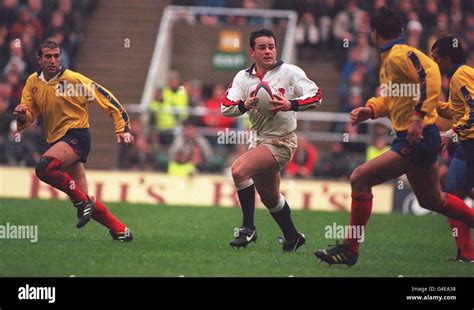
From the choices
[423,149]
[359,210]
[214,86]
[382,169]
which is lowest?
[359,210]

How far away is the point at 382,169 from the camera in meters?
10.4

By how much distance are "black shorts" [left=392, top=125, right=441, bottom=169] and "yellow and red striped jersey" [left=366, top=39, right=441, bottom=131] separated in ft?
0.35

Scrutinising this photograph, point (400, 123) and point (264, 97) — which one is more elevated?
point (264, 97)

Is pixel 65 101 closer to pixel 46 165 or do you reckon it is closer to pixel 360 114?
pixel 46 165

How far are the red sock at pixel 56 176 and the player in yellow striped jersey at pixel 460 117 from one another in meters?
4.30

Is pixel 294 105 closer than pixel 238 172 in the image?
Yes

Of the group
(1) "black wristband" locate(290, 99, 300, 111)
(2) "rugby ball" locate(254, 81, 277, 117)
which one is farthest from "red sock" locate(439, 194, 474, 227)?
(2) "rugby ball" locate(254, 81, 277, 117)

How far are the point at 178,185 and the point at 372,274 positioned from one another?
12018 mm

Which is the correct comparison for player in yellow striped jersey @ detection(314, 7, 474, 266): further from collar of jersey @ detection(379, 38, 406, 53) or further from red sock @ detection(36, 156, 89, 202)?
red sock @ detection(36, 156, 89, 202)

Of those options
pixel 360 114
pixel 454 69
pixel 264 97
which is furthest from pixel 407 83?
pixel 264 97

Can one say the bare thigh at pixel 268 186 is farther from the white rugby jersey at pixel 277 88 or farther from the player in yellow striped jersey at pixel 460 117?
the player in yellow striped jersey at pixel 460 117

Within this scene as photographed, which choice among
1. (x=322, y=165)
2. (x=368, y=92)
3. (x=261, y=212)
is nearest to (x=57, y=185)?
(x=261, y=212)

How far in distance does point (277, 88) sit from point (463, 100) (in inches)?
82.3

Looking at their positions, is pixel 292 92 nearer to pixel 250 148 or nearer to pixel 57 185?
pixel 250 148
